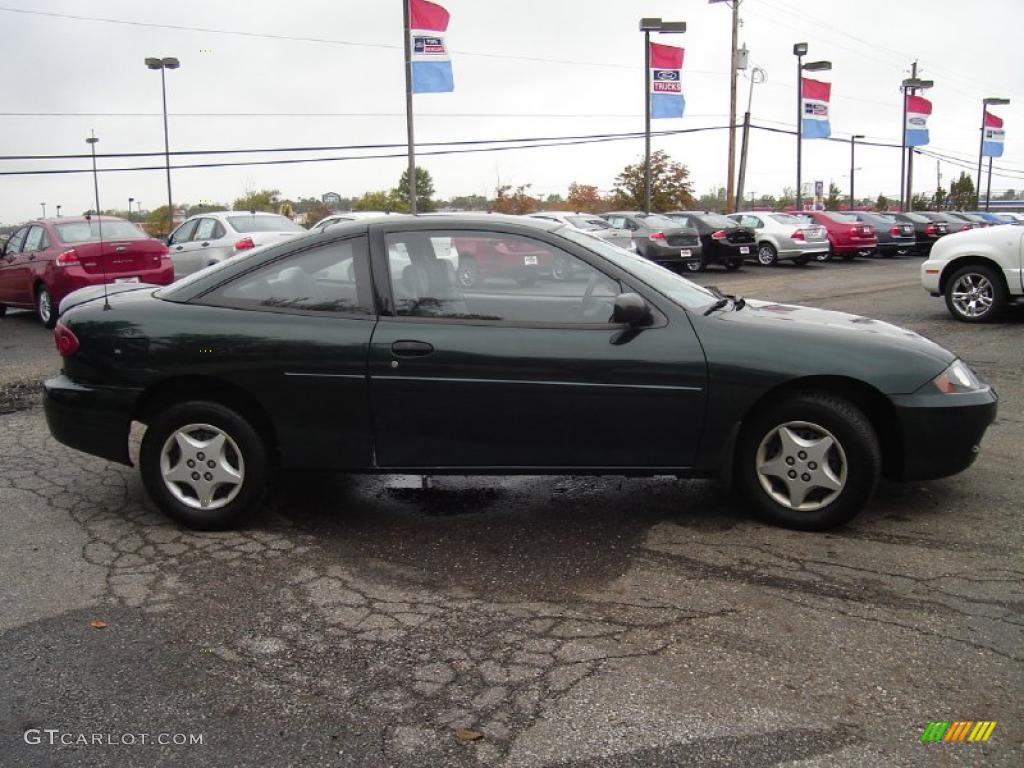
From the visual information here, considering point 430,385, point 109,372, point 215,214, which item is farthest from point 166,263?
point 430,385

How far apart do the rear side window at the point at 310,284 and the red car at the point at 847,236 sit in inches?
956

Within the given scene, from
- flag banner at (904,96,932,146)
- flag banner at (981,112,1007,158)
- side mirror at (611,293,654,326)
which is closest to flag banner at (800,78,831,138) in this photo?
flag banner at (904,96,932,146)

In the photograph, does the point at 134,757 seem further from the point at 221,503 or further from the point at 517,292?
the point at 517,292

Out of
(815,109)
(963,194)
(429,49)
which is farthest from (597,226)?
Answer: (963,194)

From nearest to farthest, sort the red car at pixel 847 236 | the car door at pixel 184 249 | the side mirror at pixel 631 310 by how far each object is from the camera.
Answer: the side mirror at pixel 631 310 < the car door at pixel 184 249 < the red car at pixel 847 236

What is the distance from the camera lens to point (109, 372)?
4.45 metres

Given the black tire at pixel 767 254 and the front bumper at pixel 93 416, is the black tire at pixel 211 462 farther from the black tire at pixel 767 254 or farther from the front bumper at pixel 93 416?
the black tire at pixel 767 254

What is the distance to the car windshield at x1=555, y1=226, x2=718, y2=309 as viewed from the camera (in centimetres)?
444

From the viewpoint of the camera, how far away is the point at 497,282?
14.3 ft

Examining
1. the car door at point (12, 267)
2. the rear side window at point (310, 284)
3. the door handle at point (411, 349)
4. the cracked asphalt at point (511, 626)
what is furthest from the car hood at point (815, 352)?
the car door at point (12, 267)

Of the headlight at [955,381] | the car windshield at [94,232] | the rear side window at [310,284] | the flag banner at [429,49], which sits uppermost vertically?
the flag banner at [429,49]

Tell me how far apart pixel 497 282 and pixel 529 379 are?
0.50m

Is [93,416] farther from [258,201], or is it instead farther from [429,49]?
[258,201]

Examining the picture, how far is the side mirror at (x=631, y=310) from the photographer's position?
13.7 feet
